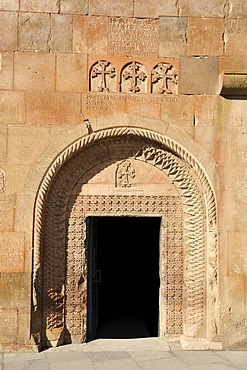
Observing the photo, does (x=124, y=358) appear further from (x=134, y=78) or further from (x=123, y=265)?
(x=123, y=265)

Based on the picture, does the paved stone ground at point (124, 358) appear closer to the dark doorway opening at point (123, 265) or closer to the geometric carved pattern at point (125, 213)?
the geometric carved pattern at point (125, 213)

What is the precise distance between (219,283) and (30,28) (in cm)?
430

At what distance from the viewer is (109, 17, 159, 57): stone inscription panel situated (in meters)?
6.55

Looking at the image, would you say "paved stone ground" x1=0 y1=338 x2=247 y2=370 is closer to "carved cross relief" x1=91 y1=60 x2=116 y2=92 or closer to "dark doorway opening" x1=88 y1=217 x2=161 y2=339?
"dark doorway opening" x1=88 y1=217 x2=161 y2=339

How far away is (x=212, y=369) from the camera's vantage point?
17.9 feet

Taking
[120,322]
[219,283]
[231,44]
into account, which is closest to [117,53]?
[231,44]

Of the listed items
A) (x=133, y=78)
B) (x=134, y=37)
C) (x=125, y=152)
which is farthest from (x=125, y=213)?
(x=134, y=37)

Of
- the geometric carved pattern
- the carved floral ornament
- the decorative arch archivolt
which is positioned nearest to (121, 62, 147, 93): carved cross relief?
the carved floral ornament

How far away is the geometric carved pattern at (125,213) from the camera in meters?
6.56

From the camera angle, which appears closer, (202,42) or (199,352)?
(199,352)

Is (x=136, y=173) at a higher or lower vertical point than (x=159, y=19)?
lower

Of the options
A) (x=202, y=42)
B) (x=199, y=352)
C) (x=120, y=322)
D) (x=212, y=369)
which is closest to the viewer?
(x=212, y=369)

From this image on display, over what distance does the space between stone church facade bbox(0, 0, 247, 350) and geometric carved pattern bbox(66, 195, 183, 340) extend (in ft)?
0.05

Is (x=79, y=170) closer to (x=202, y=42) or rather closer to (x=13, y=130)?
(x=13, y=130)
